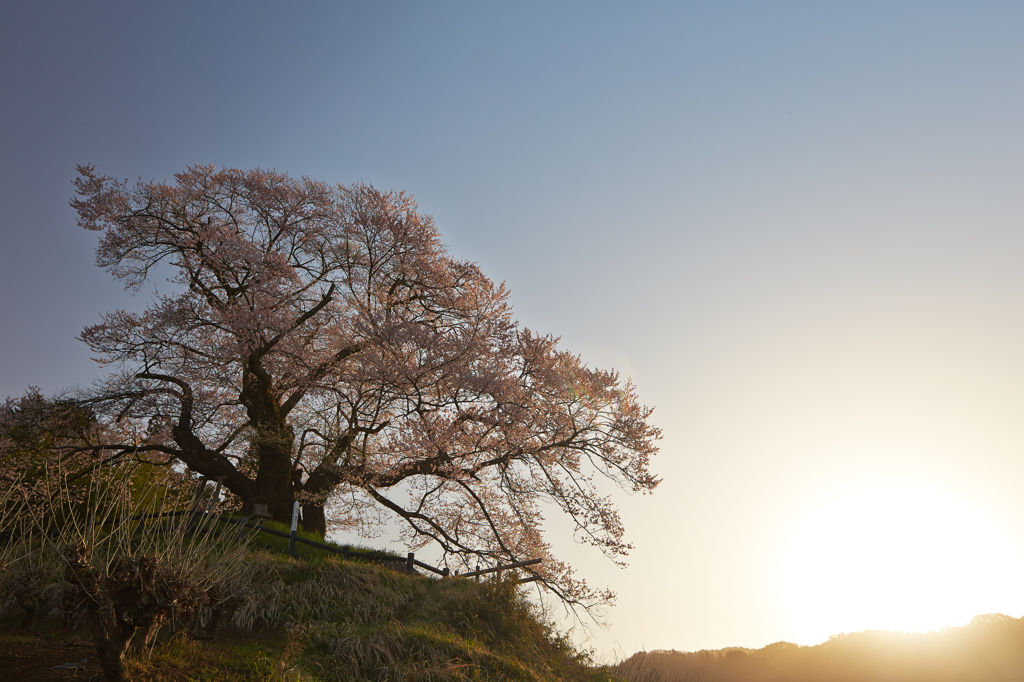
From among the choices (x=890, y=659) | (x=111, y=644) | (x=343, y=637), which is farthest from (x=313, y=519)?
(x=890, y=659)

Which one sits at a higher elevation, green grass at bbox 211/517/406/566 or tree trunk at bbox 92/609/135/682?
green grass at bbox 211/517/406/566

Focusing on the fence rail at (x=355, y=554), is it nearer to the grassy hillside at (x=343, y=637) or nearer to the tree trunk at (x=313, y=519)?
the grassy hillside at (x=343, y=637)

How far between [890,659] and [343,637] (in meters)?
16.2

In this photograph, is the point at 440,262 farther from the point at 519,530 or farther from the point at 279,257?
the point at 519,530

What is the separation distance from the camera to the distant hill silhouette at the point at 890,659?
55.2ft

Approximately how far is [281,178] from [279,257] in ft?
8.37

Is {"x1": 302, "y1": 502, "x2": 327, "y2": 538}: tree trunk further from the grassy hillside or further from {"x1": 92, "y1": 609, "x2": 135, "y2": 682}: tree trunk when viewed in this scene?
{"x1": 92, "y1": 609, "x2": 135, "y2": 682}: tree trunk

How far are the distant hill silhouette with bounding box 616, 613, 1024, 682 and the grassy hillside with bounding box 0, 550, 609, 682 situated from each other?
22.4 ft

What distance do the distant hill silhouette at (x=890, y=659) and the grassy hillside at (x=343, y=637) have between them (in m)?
6.83

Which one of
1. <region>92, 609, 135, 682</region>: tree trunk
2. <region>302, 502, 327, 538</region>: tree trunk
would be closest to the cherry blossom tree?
<region>302, 502, 327, 538</region>: tree trunk

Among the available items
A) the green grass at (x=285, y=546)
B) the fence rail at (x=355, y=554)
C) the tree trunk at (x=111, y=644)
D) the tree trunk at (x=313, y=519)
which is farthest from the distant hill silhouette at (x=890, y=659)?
the tree trunk at (x=111, y=644)

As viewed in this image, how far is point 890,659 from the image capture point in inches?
679

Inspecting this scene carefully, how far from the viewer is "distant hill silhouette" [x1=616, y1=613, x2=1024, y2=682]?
55.2 ft

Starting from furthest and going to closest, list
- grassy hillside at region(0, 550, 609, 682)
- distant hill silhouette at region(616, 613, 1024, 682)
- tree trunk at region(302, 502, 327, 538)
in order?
1. distant hill silhouette at region(616, 613, 1024, 682)
2. tree trunk at region(302, 502, 327, 538)
3. grassy hillside at region(0, 550, 609, 682)
